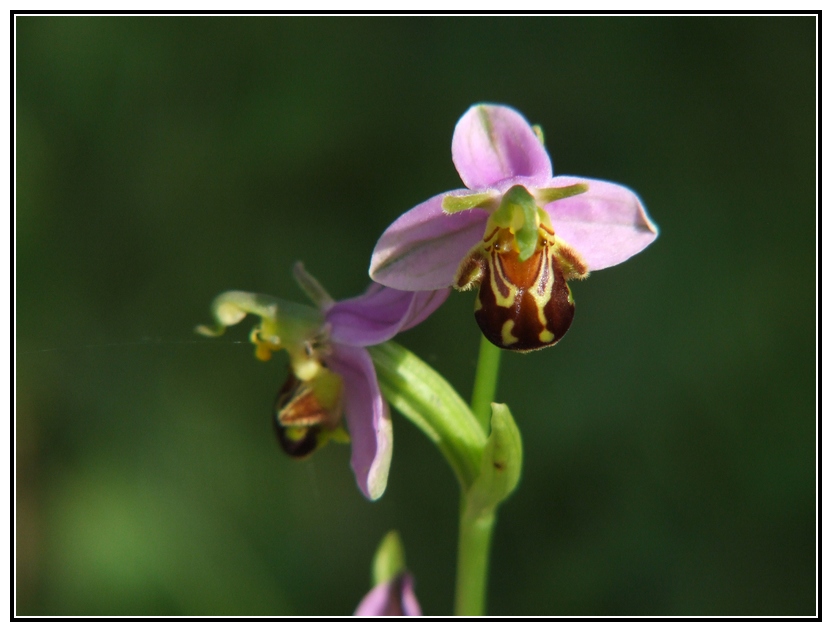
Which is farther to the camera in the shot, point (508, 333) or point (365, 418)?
point (365, 418)

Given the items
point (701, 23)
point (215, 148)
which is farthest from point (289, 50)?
point (701, 23)

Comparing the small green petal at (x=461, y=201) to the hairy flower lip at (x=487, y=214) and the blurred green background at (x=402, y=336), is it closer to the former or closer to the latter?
the hairy flower lip at (x=487, y=214)

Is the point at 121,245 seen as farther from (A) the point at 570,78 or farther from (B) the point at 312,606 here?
(A) the point at 570,78

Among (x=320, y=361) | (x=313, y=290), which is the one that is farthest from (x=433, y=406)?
(x=313, y=290)

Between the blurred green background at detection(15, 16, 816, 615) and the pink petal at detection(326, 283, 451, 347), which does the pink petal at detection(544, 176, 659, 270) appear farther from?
the blurred green background at detection(15, 16, 816, 615)

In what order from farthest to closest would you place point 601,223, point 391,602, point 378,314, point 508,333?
point 391,602
point 378,314
point 601,223
point 508,333

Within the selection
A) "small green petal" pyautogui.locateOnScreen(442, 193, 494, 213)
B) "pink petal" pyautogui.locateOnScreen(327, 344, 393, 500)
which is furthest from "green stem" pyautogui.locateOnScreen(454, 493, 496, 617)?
"small green petal" pyautogui.locateOnScreen(442, 193, 494, 213)

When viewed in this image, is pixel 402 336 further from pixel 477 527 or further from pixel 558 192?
pixel 558 192
